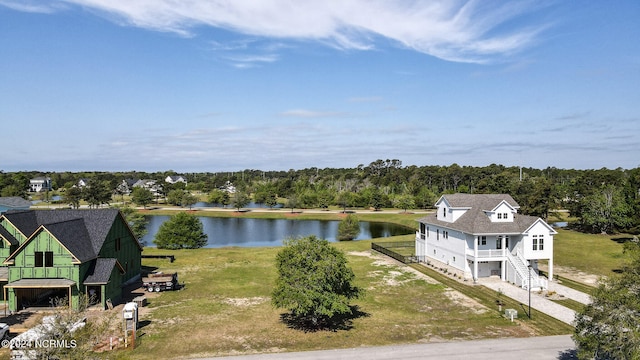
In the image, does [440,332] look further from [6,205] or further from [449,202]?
[6,205]

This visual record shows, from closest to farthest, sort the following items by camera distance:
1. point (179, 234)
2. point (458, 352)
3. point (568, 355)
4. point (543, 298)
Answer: point (568, 355), point (458, 352), point (543, 298), point (179, 234)

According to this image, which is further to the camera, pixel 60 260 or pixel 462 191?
pixel 462 191

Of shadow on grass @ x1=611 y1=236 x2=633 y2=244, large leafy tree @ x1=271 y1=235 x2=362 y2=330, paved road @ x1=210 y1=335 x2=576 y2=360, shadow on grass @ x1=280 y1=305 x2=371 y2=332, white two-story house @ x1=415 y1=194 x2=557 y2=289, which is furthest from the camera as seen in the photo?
shadow on grass @ x1=611 y1=236 x2=633 y2=244

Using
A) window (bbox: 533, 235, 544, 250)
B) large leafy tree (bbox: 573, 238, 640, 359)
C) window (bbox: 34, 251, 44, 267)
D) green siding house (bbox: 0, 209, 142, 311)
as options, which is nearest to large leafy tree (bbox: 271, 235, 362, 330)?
large leafy tree (bbox: 573, 238, 640, 359)

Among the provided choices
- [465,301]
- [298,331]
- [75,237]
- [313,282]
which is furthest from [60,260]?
[465,301]

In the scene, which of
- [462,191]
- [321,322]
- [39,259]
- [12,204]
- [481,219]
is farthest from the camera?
[462,191]

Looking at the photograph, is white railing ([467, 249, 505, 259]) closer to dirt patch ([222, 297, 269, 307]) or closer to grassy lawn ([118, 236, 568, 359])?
grassy lawn ([118, 236, 568, 359])

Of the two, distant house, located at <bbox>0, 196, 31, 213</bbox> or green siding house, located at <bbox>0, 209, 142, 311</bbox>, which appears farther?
distant house, located at <bbox>0, 196, 31, 213</bbox>

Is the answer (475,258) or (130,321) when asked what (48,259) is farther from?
(475,258)
